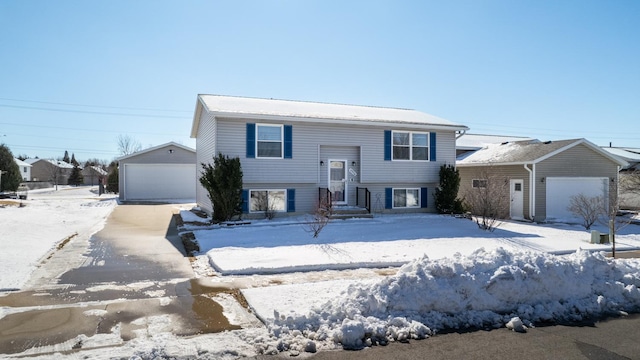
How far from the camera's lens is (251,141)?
50.7ft

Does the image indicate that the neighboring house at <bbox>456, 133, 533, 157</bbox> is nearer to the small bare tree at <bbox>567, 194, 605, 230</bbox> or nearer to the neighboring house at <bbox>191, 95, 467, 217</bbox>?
the neighboring house at <bbox>191, 95, 467, 217</bbox>

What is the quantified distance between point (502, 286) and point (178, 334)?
459 cm

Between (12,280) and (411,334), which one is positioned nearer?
(411,334)

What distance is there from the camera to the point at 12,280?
7102 mm

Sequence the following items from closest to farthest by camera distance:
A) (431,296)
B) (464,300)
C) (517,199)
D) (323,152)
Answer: (431,296) < (464,300) < (323,152) < (517,199)

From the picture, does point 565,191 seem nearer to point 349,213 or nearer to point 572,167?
point 572,167

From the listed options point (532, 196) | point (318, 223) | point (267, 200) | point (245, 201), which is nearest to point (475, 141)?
point (532, 196)

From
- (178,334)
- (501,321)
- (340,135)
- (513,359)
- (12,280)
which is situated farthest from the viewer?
(340,135)

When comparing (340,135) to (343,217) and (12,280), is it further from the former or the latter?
(12,280)

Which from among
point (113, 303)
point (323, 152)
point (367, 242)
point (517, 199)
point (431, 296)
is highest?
point (323, 152)

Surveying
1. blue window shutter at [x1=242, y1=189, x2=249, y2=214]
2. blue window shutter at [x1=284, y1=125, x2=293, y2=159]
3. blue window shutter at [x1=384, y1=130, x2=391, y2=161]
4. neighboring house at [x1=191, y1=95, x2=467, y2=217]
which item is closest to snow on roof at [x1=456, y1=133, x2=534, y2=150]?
neighboring house at [x1=191, y1=95, x2=467, y2=217]

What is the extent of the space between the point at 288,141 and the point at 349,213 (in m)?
3.83

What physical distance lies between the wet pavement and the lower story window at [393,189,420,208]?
34.7 feet

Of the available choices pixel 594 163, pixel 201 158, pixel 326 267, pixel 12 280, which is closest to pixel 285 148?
pixel 201 158
